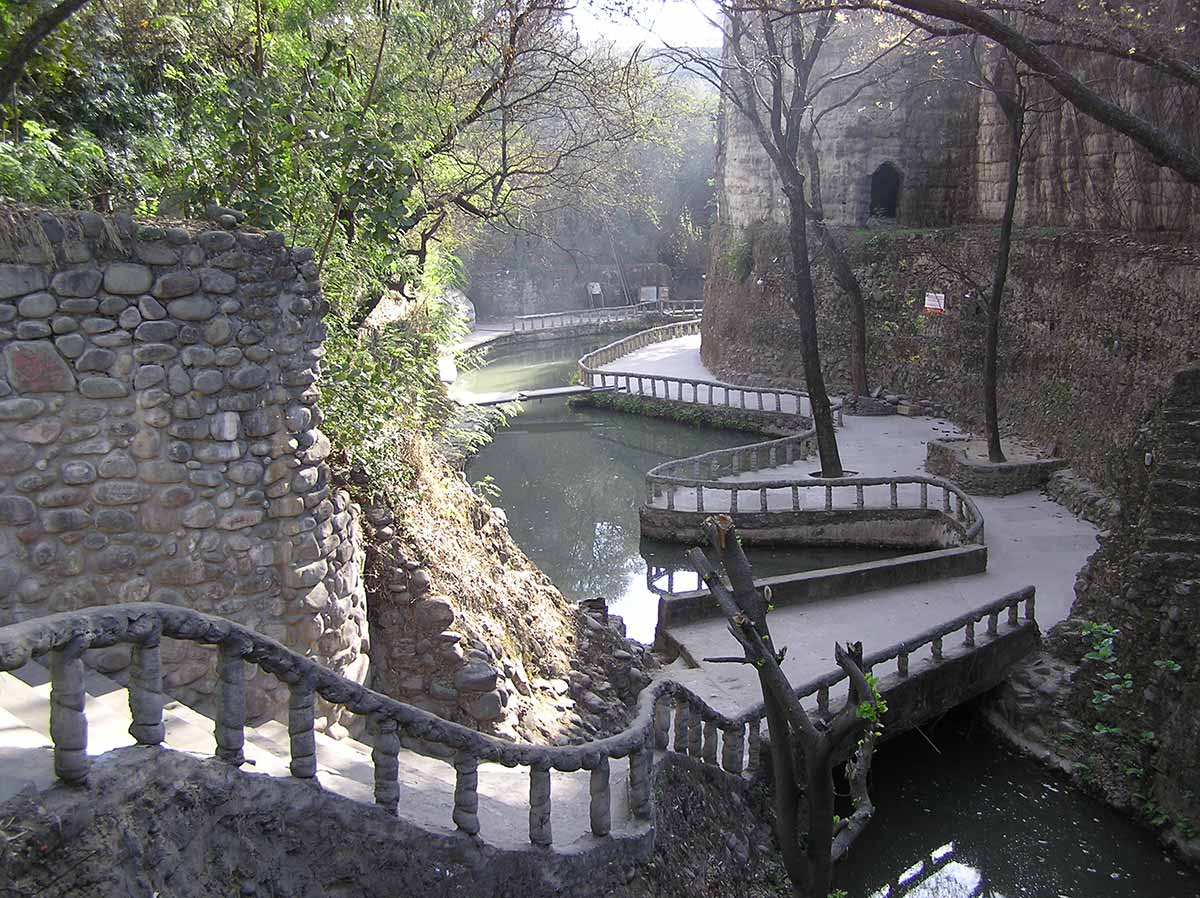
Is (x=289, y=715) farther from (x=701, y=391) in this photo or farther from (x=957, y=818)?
(x=701, y=391)

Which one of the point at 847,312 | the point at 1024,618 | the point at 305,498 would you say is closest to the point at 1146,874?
the point at 1024,618

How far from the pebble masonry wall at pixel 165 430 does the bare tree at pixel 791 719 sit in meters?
2.60

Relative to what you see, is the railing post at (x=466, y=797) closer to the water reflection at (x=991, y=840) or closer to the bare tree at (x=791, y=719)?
the bare tree at (x=791, y=719)

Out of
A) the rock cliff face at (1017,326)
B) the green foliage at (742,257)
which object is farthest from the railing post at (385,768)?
the green foliage at (742,257)

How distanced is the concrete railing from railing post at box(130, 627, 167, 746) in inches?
1749

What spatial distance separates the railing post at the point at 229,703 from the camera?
434 cm

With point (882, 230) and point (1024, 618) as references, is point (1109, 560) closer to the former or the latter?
point (1024, 618)

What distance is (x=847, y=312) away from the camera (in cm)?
3030

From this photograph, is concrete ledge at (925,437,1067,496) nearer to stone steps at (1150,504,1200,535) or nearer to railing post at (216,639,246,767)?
stone steps at (1150,504,1200,535)

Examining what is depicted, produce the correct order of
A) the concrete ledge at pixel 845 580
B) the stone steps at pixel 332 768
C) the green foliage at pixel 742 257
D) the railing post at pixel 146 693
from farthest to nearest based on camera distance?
the green foliage at pixel 742 257, the concrete ledge at pixel 845 580, the stone steps at pixel 332 768, the railing post at pixel 146 693

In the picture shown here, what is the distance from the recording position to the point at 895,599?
46.1ft

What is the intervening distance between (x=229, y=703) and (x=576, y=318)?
47689 millimetres

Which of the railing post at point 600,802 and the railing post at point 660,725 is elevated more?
the railing post at point 600,802

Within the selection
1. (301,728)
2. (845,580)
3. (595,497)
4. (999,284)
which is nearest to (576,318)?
(595,497)
